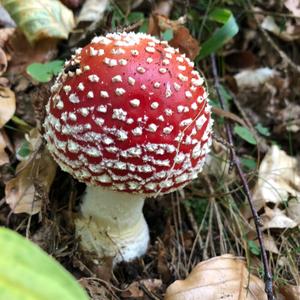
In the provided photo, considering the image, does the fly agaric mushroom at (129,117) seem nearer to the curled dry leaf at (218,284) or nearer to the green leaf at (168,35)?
the curled dry leaf at (218,284)

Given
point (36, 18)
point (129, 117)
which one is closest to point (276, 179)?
point (129, 117)

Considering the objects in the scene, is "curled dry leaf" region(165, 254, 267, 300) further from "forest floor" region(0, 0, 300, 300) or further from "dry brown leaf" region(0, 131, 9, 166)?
"dry brown leaf" region(0, 131, 9, 166)

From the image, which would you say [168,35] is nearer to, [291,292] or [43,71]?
[43,71]

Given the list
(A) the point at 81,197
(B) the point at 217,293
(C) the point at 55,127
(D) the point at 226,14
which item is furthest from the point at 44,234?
(D) the point at 226,14

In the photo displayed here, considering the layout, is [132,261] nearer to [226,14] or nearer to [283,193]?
[283,193]

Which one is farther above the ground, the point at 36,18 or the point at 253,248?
the point at 36,18

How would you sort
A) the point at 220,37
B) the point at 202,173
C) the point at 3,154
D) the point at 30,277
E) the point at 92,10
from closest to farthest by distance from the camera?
the point at 30,277, the point at 3,154, the point at 202,173, the point at 220,37, the point at 92,10

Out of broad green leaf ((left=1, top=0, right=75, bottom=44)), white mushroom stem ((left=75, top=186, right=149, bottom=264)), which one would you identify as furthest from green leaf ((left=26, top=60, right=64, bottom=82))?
white mushroom stem ((left=75, top=186, right=149, bottom=264))

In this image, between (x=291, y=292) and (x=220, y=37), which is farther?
(x=220, y=37)
